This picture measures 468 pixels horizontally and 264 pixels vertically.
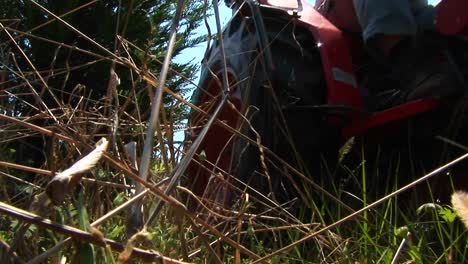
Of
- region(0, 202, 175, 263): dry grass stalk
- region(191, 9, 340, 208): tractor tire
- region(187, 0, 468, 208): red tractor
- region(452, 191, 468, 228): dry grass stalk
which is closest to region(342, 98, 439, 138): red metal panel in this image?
region(187, 0, 468, 208): red tractor

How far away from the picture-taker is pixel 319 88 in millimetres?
2586

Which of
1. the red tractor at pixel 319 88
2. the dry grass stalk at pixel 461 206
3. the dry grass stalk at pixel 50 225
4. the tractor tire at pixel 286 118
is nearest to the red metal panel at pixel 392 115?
the red tractor at pixel 319 88

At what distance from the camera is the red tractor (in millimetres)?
2254

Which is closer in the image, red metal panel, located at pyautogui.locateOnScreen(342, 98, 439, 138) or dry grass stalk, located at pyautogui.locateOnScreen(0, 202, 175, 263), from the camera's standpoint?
dry grass stalk, located at pyautogui.locateOnScreen(0, 202, 175, 263)

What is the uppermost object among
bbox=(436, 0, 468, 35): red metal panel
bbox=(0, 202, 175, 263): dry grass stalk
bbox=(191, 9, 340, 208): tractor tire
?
bbox=(436, 0, 468, 35): red metal panel

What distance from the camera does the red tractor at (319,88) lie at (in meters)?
2.25

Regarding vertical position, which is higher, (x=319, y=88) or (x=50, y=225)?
Answer: (x=50, y=225)

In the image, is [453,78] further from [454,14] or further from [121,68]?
[121,68]

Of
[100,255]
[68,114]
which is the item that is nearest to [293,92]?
[68,114]

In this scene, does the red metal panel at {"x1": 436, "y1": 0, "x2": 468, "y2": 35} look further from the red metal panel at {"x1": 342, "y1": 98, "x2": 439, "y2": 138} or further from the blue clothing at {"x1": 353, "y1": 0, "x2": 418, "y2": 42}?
the red metal panel at {"x1": 342, "y1": 98, "x2": 439, "y2": 138}

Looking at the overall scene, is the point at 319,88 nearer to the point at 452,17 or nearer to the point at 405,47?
the point at 405,47

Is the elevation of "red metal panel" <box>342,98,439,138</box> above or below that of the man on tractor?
below

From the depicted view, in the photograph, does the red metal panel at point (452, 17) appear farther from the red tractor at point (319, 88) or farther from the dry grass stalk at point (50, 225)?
the dry grass stalk at point (50, 225)

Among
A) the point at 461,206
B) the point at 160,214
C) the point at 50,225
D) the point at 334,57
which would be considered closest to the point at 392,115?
the point at 334,57
